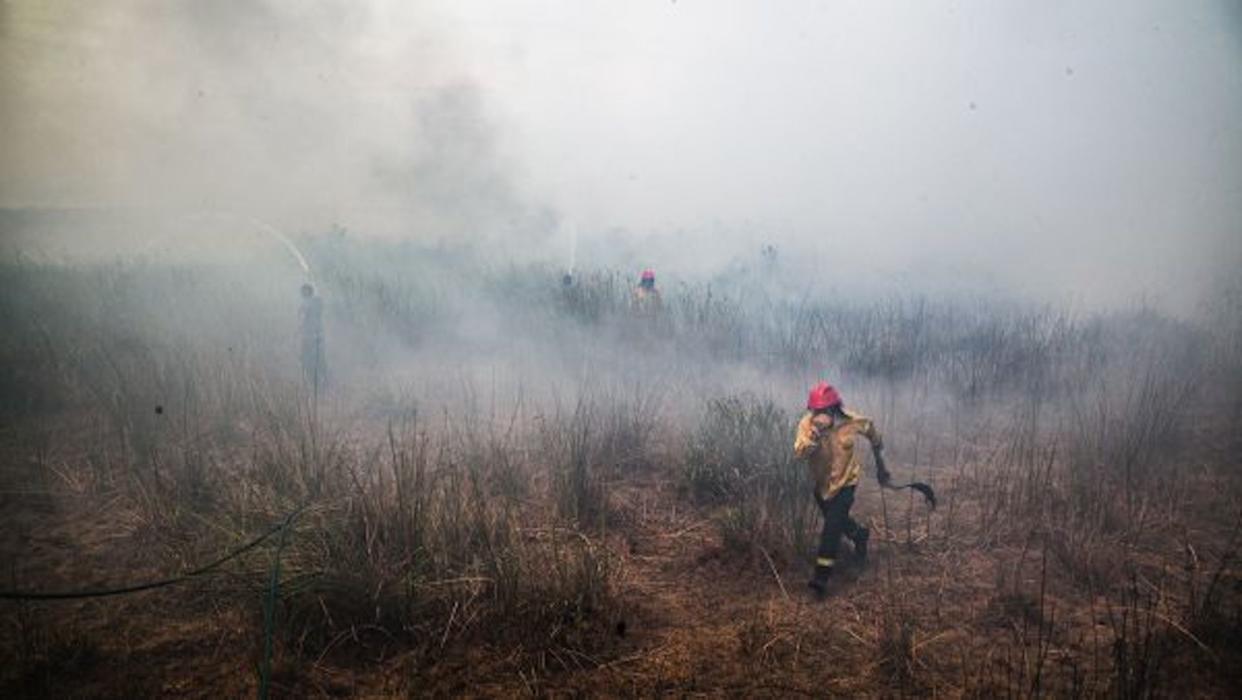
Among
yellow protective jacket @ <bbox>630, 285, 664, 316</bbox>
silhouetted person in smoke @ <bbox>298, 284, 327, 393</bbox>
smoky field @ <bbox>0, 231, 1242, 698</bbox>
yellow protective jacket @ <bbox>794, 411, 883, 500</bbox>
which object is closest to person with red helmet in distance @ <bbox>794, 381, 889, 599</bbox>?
yellow protective jacket @ <bbox>794, 411, 883, 500</bbox>

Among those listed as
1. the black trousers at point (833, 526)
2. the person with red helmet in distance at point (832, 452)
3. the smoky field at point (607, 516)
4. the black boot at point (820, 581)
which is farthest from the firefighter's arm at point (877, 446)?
the black boot at point (820, 581)

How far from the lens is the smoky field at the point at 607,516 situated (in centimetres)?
275

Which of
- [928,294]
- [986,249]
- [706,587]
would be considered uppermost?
[986,249]

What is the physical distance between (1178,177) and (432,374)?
630 inches

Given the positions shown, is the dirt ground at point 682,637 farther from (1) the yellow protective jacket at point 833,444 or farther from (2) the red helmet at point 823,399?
(2) the red helmet at point 823,399

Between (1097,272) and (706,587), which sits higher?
(1097,272)

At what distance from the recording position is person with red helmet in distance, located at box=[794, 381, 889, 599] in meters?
3.39

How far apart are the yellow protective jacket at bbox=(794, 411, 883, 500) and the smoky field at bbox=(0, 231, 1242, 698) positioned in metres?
0.43

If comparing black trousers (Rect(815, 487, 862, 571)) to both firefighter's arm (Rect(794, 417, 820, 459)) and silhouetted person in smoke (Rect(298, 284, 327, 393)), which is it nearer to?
firefighter's arm (Rect(794, 417, 820, 459))

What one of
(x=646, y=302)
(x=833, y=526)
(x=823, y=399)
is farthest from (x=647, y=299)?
(x=833, y=526)

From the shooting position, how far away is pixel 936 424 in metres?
6.07

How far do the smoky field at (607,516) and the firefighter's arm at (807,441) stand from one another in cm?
56

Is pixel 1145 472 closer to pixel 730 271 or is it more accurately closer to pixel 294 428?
pixel 294 428

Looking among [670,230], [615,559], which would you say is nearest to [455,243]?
[670,230]
